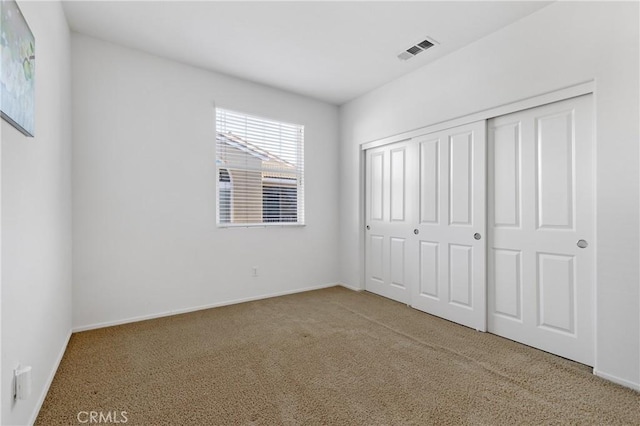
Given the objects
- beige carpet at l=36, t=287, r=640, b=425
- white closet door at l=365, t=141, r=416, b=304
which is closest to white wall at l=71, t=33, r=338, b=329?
beige carpet at l=36, t=287, r=640, b=425

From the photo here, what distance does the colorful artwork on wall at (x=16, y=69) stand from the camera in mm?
1249

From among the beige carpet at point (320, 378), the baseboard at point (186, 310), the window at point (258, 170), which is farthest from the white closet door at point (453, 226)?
the window at point (258, 170)

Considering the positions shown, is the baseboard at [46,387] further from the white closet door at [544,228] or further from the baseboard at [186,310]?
the white closet door at [544,228]

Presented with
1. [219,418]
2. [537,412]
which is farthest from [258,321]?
[537,412]

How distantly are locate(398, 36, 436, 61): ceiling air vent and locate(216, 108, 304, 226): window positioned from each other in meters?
1.68

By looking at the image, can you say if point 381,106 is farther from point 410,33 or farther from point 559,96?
point 559,96

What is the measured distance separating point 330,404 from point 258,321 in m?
1.51

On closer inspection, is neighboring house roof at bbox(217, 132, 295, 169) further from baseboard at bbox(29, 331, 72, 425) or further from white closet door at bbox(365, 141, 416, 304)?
baseboard at bbox(29, 331, 72, 425)

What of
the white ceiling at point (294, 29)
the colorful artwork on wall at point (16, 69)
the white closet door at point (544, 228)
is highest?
the white ceiling at point (294, 29)

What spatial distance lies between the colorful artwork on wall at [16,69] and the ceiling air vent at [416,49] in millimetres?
2927

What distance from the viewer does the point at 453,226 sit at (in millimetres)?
3125

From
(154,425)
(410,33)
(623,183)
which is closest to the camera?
(154,425)

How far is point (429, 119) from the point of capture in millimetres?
3297

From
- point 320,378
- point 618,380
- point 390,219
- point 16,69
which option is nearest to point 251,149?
point 390,219
